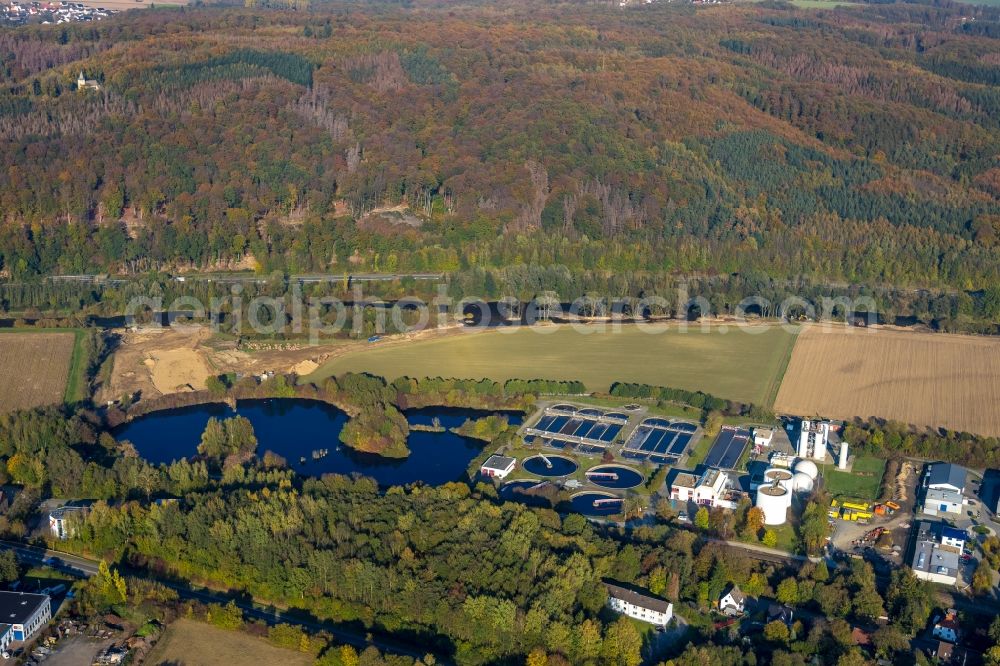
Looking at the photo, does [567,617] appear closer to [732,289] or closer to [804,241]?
[732,289]

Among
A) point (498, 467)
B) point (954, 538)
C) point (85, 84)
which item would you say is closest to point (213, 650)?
point (498, 467)

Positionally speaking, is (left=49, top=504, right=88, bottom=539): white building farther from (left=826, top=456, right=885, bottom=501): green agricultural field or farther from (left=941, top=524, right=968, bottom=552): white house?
(left=941, top=524, right=968, bottom=552): white house

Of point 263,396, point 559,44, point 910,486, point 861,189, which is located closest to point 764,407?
point 910,486

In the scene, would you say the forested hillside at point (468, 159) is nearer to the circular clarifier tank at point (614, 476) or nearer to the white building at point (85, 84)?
the white building at point (85, 84)

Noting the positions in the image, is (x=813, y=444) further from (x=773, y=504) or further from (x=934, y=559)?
(x=934, y=559)

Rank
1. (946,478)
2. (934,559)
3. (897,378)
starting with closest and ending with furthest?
(934,559) < (946,478) < (897,378)

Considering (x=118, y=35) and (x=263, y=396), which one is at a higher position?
(x=118, y=35)
